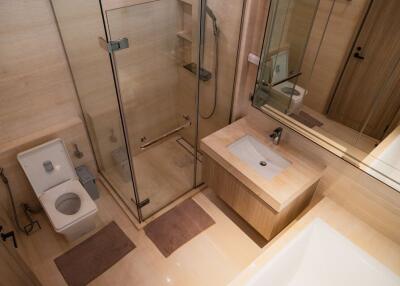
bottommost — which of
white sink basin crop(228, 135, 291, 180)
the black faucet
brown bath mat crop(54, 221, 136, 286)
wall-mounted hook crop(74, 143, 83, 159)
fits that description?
brown bath mat crop(54, 221, 136, 286)

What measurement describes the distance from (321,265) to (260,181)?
0.65 meters

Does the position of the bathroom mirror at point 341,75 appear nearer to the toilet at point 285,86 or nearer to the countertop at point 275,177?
the toilet at point 285,86

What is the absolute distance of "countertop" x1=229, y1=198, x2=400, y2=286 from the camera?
1645 mm

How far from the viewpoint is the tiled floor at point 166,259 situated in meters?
2.13

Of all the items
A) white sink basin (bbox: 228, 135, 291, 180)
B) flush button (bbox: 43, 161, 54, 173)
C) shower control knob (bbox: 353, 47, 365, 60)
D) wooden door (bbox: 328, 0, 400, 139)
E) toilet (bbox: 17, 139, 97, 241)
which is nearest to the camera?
wooden door (bbox: 328, 0, 400, 139)

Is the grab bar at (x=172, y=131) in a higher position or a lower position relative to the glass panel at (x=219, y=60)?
lower

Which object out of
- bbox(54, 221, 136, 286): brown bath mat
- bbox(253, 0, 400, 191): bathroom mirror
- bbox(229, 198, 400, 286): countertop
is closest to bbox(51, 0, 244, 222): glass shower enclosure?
bbox(54, 221, 136, 286): brown bath mat

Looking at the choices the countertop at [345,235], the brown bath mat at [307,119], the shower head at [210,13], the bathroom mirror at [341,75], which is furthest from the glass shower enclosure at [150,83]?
the countertop at [345,235]

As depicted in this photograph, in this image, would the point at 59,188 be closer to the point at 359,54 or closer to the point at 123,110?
the point at 123,110

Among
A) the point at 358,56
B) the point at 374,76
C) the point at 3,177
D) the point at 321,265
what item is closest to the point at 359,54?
the point at 358,56

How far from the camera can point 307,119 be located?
6.51 feet

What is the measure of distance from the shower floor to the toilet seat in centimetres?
34

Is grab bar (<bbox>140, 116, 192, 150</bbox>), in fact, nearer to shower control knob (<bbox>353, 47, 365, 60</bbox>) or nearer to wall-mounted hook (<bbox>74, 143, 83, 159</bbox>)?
wall-mounted hook (<bbox>74, 143, 83, 159</bbox>)

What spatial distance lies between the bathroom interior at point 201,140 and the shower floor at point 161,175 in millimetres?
17
